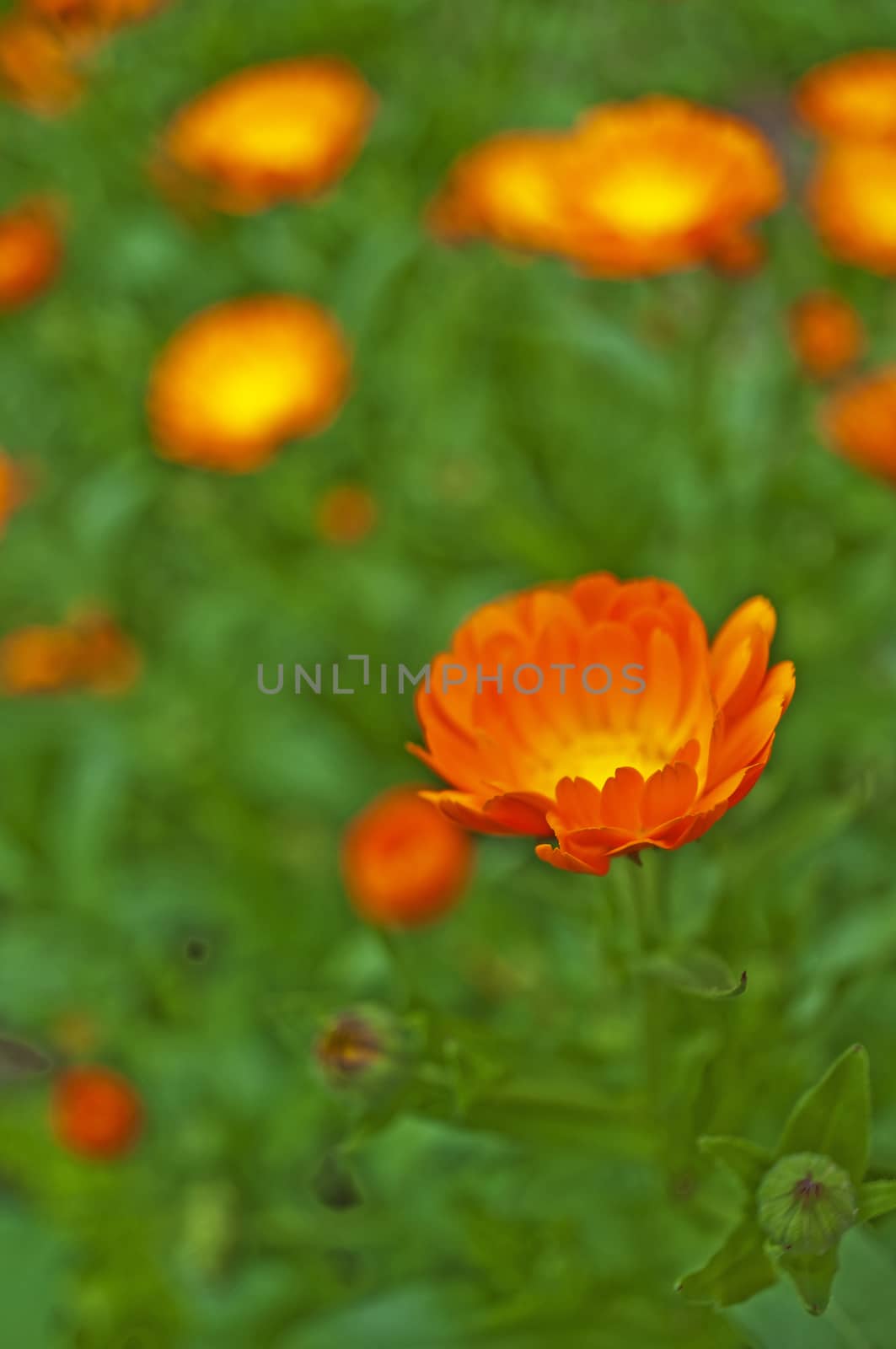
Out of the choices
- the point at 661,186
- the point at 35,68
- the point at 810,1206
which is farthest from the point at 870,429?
the point at 35,68

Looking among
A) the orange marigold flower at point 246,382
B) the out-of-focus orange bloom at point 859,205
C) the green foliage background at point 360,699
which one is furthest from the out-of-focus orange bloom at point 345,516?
the out-of-focus orange bloom at point 859,205

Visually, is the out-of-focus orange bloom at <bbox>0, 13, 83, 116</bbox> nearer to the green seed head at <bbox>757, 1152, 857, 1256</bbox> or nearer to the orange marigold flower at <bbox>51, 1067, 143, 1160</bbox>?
the orange marigold flower at <bbox>51, 1067, 143, 1160</bbox>

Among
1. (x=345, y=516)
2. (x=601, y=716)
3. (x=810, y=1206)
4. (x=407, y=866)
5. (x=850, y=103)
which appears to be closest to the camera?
(x=810, y=1206)

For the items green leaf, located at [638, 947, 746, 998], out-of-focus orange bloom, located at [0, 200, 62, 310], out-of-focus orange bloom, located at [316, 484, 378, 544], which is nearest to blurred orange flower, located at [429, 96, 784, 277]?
out-of-focus orange bloom, located at [316, 484, 378, 544]

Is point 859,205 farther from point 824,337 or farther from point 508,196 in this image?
point 508,196

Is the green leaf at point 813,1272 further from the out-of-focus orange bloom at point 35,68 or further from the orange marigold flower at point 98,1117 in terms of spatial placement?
the out-of-focus orange bloom at point 35,68
